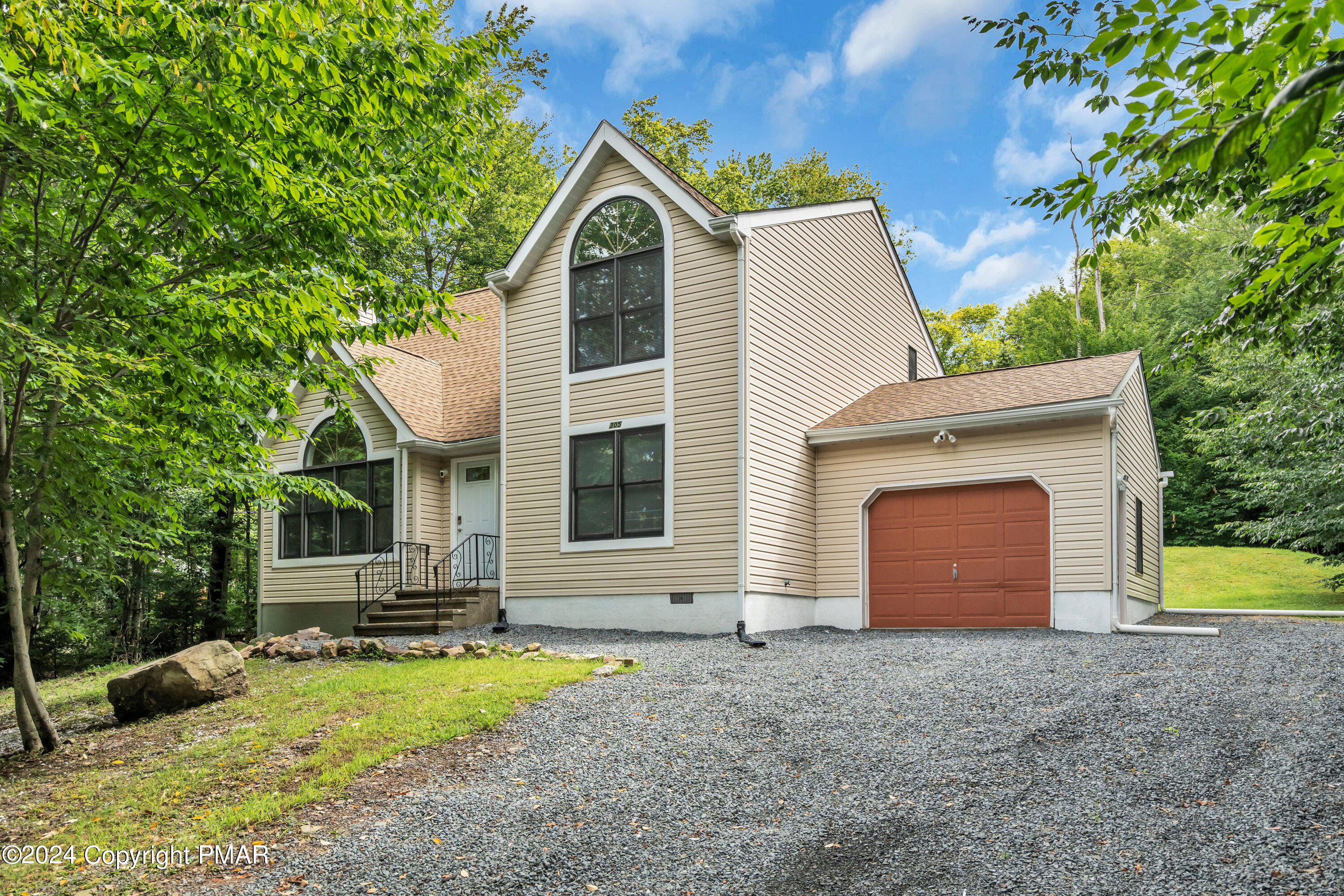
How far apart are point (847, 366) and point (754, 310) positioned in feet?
11.1

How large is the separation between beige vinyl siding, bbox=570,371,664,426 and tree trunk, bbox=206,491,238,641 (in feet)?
28.9

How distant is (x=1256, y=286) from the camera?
456 cm

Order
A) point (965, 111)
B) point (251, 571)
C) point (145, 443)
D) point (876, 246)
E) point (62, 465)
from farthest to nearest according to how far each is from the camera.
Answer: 1. point (965, 111)
2. point (251, 571)
3. point (876, 246)
4. point (145, 443)
5. point (62, 465)

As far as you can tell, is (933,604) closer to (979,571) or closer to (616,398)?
(979,571)

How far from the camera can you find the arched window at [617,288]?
12.5 m

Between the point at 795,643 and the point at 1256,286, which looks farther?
the point at 795,643

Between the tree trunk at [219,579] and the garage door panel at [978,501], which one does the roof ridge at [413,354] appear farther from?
the garage door panel at [978,501]

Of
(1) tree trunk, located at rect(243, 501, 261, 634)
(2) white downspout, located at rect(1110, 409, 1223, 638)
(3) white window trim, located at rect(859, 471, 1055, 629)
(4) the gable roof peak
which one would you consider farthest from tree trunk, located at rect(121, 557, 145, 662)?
(2) white downspout, located at rect(1110, 409, 1223, 638)

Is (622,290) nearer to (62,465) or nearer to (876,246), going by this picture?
(876,246)

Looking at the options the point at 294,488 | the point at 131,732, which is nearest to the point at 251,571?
the point at 294,488

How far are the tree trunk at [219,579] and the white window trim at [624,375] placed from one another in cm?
857

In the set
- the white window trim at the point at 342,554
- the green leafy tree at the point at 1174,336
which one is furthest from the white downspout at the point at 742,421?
the green leafy tree at the point at 1174,336

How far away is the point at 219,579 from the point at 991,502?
14.8m

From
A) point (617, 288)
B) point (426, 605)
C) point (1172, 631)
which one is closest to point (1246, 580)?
point (1172, 631)
